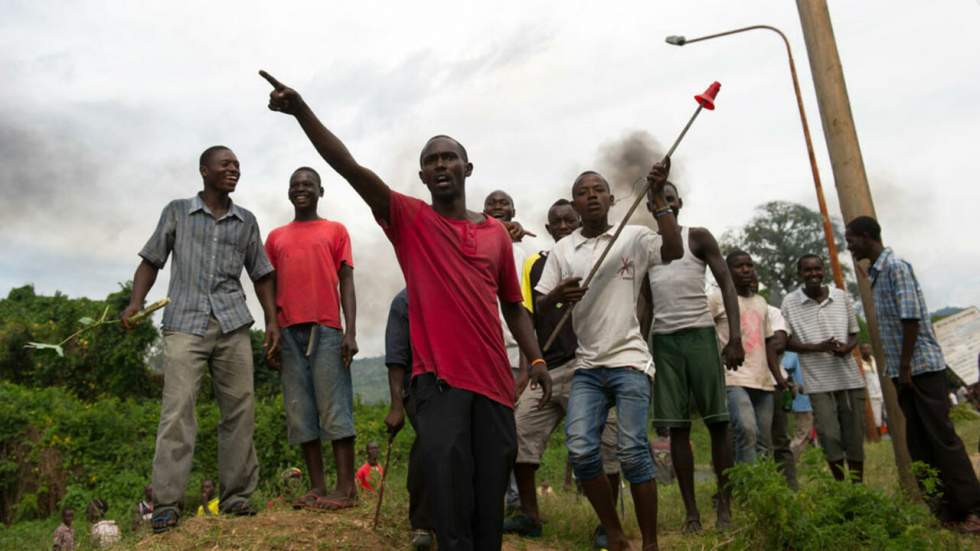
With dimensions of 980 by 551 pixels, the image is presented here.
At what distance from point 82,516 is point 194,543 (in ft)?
38.8

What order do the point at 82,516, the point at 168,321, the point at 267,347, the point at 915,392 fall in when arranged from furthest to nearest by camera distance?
the point at 82,516
the point at 915,392
the point at 267,347
the point at 168,321

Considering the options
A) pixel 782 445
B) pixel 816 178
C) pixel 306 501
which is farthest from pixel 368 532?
pixel 816 178

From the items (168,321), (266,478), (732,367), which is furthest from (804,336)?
(266,478)

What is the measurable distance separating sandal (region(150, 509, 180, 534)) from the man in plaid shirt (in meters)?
4.94

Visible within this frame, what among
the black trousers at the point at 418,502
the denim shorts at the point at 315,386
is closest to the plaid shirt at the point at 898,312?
the black trousers at the point at 418,502

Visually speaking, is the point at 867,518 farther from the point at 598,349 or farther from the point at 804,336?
the point at 804,336

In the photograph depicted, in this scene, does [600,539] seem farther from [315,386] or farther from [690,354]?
[315,386]

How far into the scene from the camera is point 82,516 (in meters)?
14.7

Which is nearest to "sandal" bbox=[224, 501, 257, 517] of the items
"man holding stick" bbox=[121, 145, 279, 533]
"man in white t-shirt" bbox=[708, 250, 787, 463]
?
"man holding stick" bbox=[121, 145, 279, 533]

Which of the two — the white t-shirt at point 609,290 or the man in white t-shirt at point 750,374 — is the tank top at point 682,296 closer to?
the white t-shirt at point 609,290

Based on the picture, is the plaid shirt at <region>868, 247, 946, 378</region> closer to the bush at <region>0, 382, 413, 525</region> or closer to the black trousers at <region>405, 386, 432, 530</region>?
the black trousers at <region>405, 386, 432, 530</region>

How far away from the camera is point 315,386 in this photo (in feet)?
18.1

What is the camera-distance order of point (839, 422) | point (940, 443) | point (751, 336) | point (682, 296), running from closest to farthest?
point (682, 296) → point (940, 443) → point (751, 336) → point (839, 422)

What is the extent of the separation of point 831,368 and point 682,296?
2489mm
